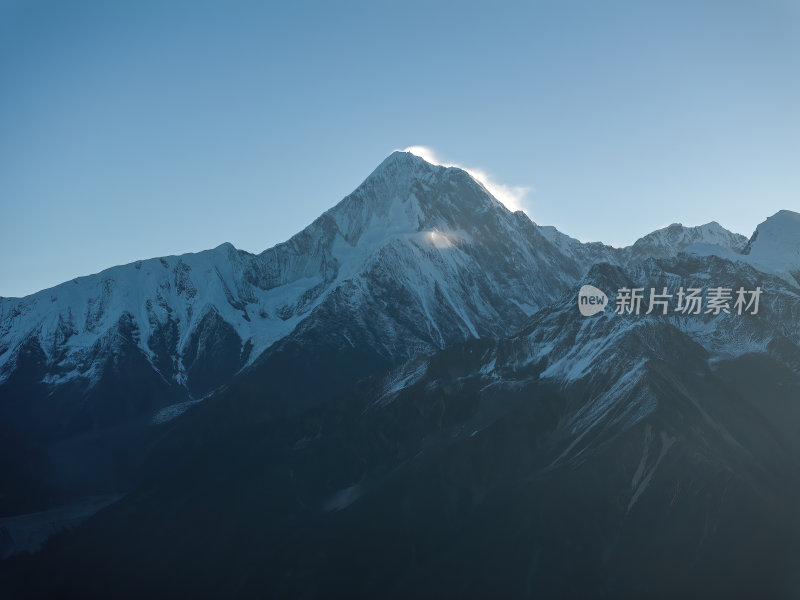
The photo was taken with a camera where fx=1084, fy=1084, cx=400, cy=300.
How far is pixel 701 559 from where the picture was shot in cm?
18338

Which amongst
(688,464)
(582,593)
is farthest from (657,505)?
(582,593)

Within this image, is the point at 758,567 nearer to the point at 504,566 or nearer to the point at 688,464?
the point at 688,464

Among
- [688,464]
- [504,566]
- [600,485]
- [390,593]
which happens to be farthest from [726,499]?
[390,593]

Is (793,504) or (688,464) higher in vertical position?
(688,464)

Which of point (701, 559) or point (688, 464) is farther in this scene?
point (688, 464)

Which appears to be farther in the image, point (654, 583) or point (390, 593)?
point (390, 593)

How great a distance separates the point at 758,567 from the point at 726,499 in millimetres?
15537

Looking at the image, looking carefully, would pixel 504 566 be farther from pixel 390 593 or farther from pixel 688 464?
pixel 688 464

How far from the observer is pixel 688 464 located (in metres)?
199

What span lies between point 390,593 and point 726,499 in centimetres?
6264

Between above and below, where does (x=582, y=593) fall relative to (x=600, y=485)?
below

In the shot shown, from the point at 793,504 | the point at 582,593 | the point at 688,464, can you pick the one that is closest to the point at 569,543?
the point at 582,593

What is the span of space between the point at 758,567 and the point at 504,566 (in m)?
42.9

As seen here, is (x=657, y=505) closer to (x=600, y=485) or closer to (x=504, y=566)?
(x=600, y=485)
